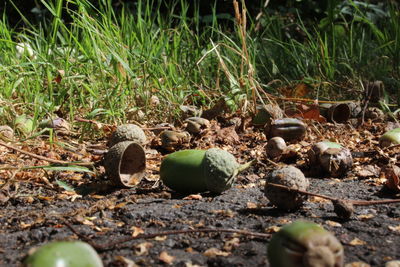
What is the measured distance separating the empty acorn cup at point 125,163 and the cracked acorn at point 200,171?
14cm

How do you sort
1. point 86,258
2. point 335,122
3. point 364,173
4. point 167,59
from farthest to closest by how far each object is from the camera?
1. point 167,59
2. point 335,122
3. point 364,173
4. point 86,258

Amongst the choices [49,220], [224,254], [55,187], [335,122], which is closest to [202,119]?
[335,122]

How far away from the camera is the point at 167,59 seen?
3.60 metres

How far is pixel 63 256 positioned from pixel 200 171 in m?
0.94

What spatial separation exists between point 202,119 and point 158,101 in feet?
1.35

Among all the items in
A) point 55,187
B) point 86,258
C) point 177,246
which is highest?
point 86,258

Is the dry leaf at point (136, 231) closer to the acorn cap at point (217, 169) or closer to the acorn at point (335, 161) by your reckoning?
the acorn cap at point (217, 169)

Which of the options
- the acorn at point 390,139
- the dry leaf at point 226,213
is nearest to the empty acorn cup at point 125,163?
the dry leaf at point 226,213

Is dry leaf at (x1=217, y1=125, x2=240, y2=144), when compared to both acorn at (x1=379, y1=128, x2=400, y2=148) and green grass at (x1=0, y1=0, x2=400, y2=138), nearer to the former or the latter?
green grass at (x1=0, y1=0, x2=400, y2=138)

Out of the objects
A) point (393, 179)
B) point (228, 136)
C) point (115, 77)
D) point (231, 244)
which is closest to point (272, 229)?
point (231, 244)

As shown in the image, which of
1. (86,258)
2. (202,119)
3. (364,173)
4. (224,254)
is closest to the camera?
(86,258)

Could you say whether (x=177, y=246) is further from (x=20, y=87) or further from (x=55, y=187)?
(x=20, y=87)

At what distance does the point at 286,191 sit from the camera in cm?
184

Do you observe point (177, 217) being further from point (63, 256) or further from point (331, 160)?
point (331, 160)
